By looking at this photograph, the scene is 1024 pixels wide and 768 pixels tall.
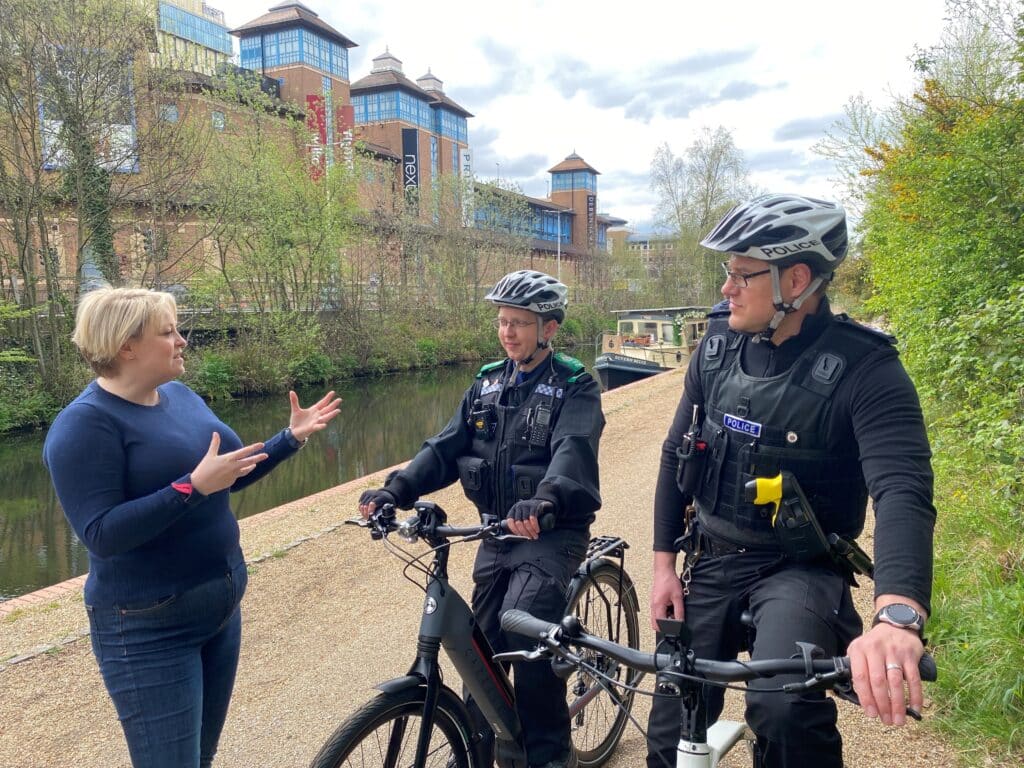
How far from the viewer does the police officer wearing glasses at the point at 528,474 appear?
2.71 meters

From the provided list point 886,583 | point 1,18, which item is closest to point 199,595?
point 886,583

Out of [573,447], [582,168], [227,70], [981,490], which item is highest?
[582,168]

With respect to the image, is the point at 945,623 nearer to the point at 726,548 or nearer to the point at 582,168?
the point at 726,548

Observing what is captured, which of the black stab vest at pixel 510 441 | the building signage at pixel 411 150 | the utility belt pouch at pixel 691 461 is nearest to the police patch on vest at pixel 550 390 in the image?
the black stab vest at pixel 510 441

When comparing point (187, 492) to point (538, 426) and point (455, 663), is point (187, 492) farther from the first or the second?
point (538, 426)

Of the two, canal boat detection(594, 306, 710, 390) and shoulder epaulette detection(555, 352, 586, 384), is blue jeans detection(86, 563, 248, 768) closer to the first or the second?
shoulder epaulette detection(555, 352, 586, 384)

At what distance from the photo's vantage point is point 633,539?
6.86 meters

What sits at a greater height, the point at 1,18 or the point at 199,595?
the point at 1,18

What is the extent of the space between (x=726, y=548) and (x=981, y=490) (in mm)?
3841

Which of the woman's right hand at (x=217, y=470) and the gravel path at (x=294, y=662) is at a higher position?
the woman's right hand at (x=217, y=470)

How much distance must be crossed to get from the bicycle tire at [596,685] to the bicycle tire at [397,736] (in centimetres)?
86

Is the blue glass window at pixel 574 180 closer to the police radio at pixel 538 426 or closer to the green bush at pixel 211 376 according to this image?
the green bush at pixel 211 376

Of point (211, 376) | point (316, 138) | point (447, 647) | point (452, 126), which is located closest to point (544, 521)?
point (447, 647)

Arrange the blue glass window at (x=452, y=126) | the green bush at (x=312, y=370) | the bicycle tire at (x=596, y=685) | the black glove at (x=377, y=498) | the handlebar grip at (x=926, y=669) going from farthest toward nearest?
the blue glass window at (x=452, y=126) → the green bush at (x=312, y=370) → the bicycle tire at (x=596, y=685) → the black glove at (x=377, y=498) → the handlebar grip at (x=926, y=669)
